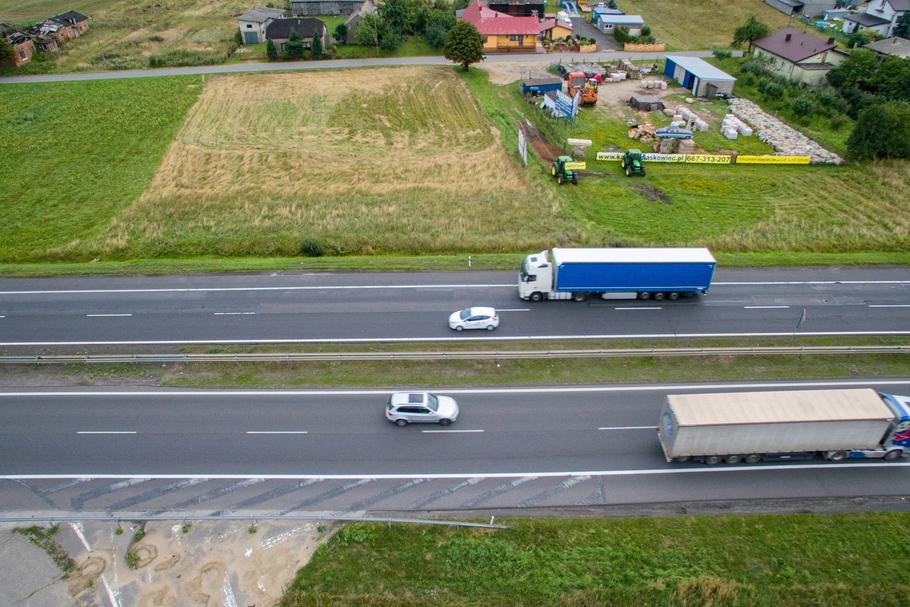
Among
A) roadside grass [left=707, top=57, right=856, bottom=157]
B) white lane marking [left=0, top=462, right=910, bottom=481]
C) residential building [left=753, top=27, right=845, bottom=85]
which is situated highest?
residential building [left=753, top=27, right=845, bottom=85]

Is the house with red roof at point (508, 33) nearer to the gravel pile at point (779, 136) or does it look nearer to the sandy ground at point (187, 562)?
the gravel pile at point (779, 136)

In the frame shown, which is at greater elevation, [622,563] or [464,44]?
[464,44]

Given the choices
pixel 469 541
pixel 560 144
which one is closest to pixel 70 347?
pixel 469 541

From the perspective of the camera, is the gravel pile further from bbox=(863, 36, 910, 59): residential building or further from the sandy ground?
the sandy ground

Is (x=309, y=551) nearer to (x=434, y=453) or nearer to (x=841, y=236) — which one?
(x=434, y=453)

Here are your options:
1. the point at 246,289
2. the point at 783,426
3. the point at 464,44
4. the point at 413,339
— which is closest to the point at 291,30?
the point at 464,44

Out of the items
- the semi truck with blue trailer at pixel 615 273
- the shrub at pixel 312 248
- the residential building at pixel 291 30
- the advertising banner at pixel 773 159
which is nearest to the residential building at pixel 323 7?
the residential building at pixel 291 30

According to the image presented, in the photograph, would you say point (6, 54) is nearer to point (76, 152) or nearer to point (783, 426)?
point (76, 152)

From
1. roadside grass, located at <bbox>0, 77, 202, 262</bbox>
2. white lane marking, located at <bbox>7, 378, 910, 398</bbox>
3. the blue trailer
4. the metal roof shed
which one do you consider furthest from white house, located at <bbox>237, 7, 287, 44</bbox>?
white lane marking, located at <bbox>7, 378, 910, 398</bbox>
